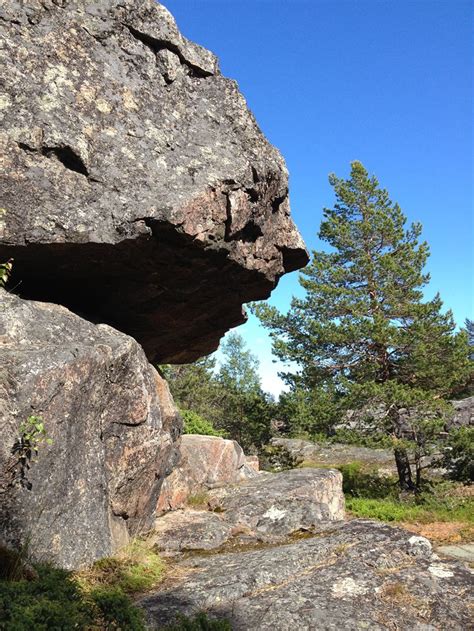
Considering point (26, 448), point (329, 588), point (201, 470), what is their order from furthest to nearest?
point (201, 470) < point (26, 448) < point (329, 588)

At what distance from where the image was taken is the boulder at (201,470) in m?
9.25

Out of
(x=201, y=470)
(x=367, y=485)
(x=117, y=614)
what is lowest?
(x=367, y=485)

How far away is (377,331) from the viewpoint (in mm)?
15734

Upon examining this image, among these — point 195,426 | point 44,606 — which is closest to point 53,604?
point 44,606

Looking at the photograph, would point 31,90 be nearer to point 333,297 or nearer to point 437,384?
point 333,297

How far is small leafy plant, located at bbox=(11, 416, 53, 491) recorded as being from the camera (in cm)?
495

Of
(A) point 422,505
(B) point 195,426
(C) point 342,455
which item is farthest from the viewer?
(C) point 342,455

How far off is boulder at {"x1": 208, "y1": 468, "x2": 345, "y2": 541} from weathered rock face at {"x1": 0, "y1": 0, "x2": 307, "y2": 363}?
364cm

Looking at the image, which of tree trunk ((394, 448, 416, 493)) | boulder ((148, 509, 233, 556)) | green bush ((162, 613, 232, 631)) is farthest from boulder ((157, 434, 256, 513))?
tree trunk ((394, 448, 416, 493))

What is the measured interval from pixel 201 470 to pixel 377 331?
783 centimetres

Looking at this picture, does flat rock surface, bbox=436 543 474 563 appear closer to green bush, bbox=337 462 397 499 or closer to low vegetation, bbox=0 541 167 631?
green bush, bbox=337 462 397 499

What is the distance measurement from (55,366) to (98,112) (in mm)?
3792

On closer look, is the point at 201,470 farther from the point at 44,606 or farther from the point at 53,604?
the point at 44,606

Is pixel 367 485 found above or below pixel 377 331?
below
